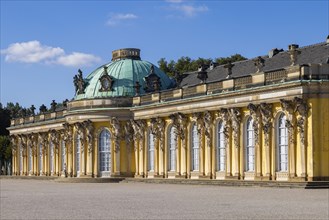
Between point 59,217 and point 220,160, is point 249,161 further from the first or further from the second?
point 59,217

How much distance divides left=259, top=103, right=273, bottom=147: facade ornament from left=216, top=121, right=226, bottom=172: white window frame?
5.40 m

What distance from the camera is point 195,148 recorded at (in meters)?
53.6

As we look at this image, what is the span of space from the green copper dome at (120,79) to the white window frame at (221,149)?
12.8 metres

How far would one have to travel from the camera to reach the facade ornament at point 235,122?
156ft

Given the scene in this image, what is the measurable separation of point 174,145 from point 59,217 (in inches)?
1386

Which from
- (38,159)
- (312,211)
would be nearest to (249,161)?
(312,211)

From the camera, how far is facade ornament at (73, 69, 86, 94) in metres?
63.4

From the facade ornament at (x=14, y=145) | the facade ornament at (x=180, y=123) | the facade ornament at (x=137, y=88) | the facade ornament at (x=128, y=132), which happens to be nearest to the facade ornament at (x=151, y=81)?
the facade ornament at (x=137, y=88)

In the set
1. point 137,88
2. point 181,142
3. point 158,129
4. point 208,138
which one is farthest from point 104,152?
point 208,138

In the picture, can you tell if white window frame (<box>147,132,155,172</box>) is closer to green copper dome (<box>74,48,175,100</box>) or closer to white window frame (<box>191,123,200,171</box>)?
green copper dome (<box>74,48,175,100</box>)

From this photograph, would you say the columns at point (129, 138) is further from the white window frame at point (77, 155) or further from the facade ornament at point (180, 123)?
the facade ornament at point (180, 123)

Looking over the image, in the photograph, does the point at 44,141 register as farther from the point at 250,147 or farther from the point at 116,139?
the point at 250,147

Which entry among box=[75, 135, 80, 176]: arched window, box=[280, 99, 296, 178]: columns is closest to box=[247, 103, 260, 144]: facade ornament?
box=[280, 99, 296, 178]: columns

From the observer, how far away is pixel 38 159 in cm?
8006
